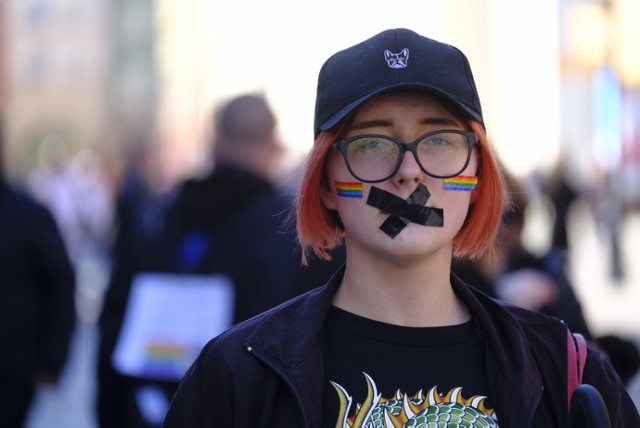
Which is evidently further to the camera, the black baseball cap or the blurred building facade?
the blurred building facade

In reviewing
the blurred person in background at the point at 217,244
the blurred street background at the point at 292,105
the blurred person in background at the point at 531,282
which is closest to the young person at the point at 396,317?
the blurred person in background at the point at 531,282

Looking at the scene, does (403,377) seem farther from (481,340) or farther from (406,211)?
(406,211)

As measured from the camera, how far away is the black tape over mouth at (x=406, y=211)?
2.55 metres

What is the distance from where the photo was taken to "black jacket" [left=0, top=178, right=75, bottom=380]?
6418 mm

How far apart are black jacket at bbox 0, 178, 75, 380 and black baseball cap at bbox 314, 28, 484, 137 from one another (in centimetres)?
407

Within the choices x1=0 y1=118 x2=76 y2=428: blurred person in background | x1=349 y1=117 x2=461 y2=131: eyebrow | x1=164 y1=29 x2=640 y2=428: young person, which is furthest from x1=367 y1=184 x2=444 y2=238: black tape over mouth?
x1=0 y1=118 x2=76 y2=428: blurred person in background

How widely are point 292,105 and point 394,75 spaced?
4144cm

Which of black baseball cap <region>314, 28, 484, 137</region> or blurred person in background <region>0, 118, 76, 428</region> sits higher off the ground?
black baseball cap <region>314, 28, 484, 137</region>

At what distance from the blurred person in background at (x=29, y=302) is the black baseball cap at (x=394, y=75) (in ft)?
13.2

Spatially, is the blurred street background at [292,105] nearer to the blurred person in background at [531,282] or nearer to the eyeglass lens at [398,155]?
the blurred person in background at [531,282]

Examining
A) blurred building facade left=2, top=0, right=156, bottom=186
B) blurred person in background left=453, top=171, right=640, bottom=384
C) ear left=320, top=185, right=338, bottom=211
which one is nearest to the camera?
ear left=320, top=185, right=338, bottom=211

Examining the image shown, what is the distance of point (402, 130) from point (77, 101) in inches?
4020

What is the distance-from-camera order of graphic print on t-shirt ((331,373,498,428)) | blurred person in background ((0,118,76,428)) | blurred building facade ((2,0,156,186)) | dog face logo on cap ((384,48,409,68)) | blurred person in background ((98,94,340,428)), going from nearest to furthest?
graphic print on t-shirt ((331,373,498,428)) → dog face logo on cap ((384,48,409,68)) → blurred person in background ((98,94,340,428)) → blurred person in background ((0,118,76,428)) → blurred building facade ((2,0,156,186))

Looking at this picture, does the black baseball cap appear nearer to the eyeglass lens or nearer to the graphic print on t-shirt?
the eyeglass lens
